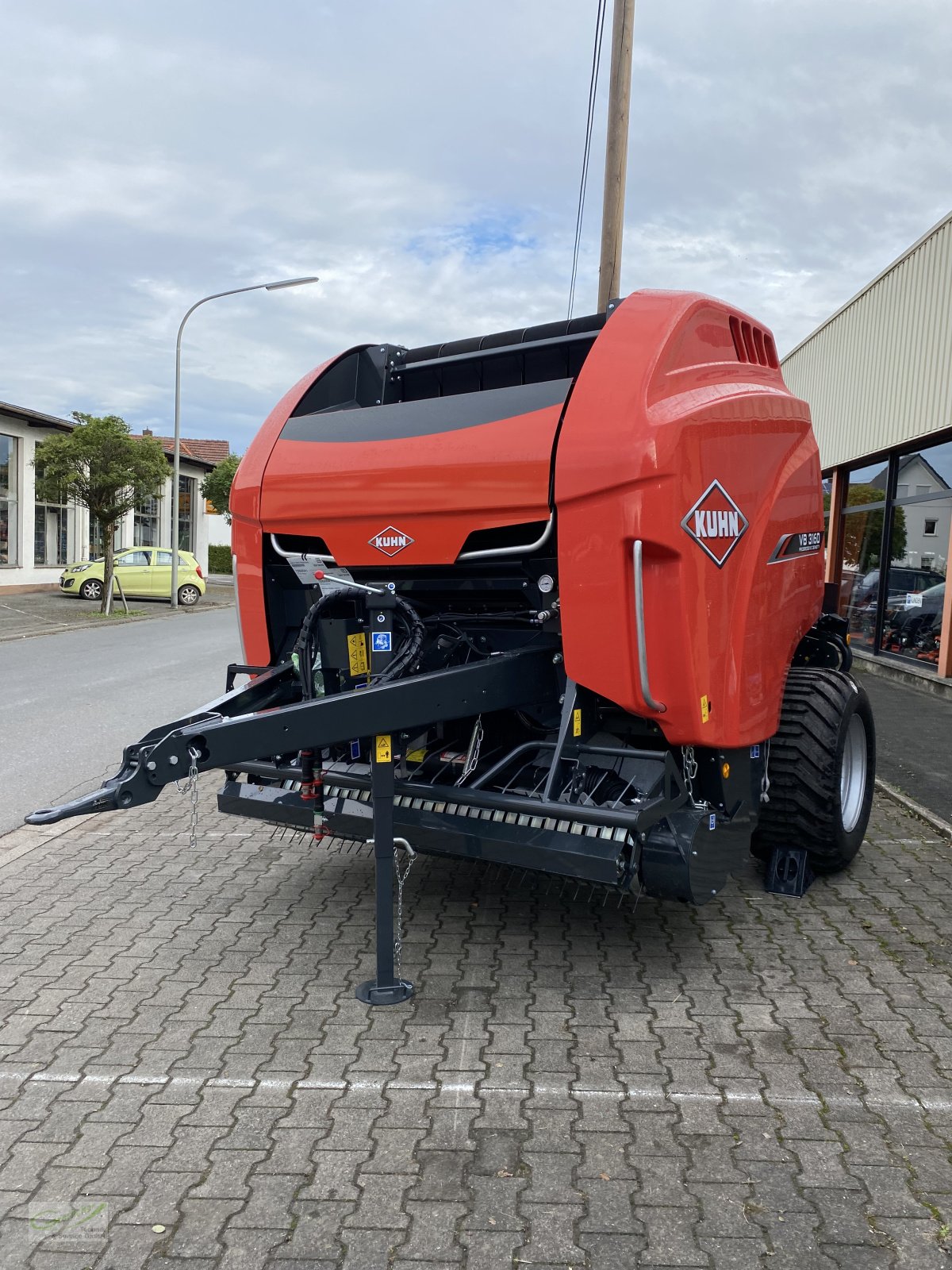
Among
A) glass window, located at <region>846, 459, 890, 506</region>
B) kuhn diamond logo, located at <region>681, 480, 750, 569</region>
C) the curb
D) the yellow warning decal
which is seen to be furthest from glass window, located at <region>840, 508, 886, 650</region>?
the yellow warning decal

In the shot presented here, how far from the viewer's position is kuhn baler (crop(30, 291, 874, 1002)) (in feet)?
12.1

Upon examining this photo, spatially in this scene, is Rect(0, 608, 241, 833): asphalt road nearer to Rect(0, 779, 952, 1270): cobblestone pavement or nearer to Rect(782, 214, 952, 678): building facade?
Rect(0, 779, 952, 1270): cobblestone pavement

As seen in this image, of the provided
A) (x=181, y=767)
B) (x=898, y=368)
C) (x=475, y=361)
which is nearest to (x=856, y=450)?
(x=898, y=368)

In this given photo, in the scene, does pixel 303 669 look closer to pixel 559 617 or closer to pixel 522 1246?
pixel 559 617

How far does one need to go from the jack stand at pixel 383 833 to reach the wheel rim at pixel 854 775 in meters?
2.78

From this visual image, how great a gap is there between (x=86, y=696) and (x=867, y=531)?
1161 centimetres

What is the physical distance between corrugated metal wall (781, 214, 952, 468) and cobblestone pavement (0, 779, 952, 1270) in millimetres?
9184

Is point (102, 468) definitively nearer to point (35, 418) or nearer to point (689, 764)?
point (35, 418)

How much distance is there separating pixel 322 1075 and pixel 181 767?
1117 millimetres

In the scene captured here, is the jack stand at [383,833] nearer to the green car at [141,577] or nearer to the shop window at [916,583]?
the shop window at [916,583]

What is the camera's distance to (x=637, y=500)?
363 centimetres

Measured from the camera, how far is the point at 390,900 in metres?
3.74

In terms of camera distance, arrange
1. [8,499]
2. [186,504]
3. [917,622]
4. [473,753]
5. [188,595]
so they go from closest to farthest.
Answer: [473,753] → [917,622] → [8,499] → [188,595] → [186,504]

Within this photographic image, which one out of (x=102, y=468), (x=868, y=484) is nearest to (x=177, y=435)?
(x=102, y=468)
